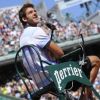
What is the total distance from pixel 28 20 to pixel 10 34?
13.5m

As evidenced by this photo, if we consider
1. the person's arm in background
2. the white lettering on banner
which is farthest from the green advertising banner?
the person's arm in background

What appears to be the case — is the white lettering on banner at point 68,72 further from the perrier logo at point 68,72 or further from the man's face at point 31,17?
the man's face at point 31,17

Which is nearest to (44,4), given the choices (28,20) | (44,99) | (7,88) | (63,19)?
(63,19)

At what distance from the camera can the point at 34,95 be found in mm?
4262

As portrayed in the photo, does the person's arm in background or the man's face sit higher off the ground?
the man's face

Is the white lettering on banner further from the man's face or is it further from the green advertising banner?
the man's face

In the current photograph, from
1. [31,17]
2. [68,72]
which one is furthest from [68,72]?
[31,17]

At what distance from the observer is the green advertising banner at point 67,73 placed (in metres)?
4.09

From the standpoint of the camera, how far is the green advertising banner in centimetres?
409

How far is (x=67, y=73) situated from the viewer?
4.17 meters

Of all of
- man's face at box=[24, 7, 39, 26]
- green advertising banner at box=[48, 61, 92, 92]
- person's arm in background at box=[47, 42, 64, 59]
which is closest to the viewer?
green advertising banner at box=[48, 61, 92, 92]

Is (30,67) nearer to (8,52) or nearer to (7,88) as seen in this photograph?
(7,88)

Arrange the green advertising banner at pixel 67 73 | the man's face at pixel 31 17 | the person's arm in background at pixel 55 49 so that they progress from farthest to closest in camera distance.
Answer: the man's face at pixel 31 17 → the person's arm in background at pixel 55 49 → the green advertising banner at pixel 67 73

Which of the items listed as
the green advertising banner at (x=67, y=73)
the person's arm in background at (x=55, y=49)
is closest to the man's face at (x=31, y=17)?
the person's arm in background at (x=55, y=49)
